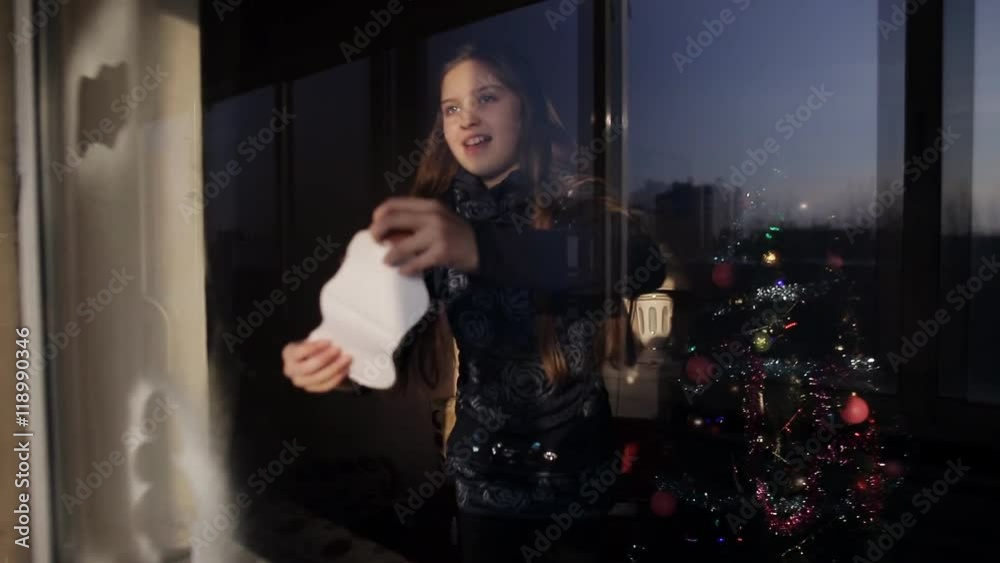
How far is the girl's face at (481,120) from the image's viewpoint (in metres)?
1.20

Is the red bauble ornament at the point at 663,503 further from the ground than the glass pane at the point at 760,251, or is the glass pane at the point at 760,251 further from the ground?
the glass pane at the point at 760,251

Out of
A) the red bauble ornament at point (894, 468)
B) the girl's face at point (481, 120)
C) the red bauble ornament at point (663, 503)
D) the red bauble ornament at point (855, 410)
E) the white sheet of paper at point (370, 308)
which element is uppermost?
the girl's face at point (481, 120)

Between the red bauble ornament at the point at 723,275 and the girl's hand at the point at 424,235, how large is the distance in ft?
1.38

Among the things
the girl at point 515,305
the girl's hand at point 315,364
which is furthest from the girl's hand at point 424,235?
the girl's hand at point 315,364

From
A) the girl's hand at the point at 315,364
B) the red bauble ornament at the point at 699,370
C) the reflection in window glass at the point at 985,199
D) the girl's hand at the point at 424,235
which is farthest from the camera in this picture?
the girl's hand at the point at 315,364

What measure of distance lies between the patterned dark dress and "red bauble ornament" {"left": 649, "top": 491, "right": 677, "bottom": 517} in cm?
8

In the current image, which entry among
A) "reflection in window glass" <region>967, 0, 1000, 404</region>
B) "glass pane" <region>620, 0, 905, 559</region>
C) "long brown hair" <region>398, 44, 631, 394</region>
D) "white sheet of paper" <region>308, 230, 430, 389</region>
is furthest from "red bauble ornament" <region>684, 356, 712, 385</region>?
"white sheet of paper" <region>308, 230, 430, 389</region>

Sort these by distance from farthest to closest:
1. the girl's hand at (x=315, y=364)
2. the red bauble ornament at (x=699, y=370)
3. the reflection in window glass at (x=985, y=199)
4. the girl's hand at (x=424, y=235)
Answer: the girl's hand at (x=315, y=364) < the girl's hand at (x=424, y=235) < the red bauble ornament at (x=699, y=370) < the reflection in window glass at (x=985, y=199)

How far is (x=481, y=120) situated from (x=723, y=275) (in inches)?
20.4

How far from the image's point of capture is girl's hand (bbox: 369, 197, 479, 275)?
1.22 meters

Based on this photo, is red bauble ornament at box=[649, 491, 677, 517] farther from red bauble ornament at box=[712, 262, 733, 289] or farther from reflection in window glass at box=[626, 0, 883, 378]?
red bauble ornament at box=[712, 262, 733, 289]

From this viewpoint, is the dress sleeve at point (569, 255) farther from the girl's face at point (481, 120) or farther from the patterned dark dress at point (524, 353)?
the girl's face at point (481, 120)

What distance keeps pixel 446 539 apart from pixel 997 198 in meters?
1.13

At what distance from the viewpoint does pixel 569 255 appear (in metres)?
1.16
